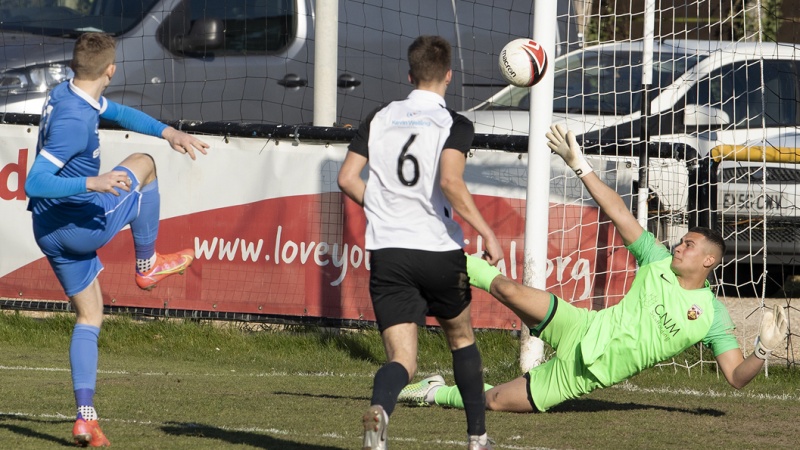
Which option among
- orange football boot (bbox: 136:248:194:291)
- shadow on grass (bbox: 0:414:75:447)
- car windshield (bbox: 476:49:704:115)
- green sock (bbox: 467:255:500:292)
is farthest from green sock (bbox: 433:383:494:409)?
car windshield (bbox: 476:49:704:115)

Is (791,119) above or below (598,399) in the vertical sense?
above

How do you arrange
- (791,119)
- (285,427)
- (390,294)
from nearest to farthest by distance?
(390,294) < (285,427) < (791,119)

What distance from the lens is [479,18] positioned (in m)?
13.4

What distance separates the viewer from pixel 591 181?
6.70 meters

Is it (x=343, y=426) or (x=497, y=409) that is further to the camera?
(x=497, y=409)

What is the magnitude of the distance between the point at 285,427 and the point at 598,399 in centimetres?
221

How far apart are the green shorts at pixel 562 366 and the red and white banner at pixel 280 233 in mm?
2143

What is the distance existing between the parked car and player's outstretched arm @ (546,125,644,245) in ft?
7.54

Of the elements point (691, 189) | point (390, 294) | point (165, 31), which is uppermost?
point (165, 31)

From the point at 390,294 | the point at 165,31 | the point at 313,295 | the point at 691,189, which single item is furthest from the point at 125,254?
the point at 390,294

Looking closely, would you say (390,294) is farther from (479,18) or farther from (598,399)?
(479,18)

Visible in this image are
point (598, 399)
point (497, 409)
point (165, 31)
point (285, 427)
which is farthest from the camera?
point (165, 31)

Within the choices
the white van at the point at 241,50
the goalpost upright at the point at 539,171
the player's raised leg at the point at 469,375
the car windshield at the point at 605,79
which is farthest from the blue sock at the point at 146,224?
the white van at the point at 241,50

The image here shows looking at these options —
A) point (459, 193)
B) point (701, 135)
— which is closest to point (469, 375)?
point (459, 193)
